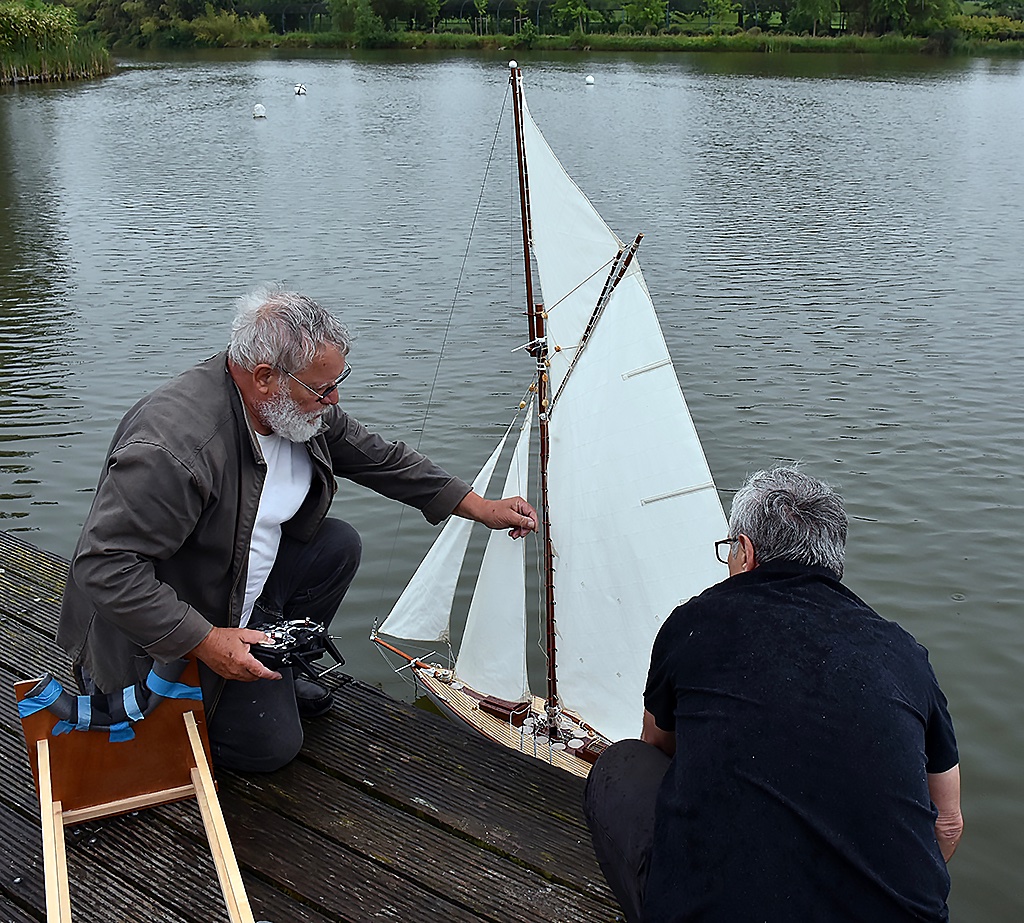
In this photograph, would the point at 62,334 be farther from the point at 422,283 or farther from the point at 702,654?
the point at 702,654

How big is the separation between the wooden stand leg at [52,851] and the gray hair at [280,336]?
4.39ft

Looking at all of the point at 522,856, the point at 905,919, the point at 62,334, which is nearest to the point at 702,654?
the point at 905,919

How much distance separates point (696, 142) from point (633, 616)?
74.6ft

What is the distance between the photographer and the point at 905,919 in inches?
81.8

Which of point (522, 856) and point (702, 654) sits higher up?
point (702, 654)

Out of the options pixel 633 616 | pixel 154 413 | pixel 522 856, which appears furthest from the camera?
pixel 633 616

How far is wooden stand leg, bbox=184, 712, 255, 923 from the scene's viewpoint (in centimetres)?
272

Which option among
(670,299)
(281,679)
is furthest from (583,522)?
(670,299)

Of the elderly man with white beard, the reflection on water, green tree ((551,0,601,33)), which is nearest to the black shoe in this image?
the elderly man with white beard

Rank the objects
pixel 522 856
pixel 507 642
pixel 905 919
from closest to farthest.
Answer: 1. pixel 905 919
2. pixel 522 856
3. pixel 507 642

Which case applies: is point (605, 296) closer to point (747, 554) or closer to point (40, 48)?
point (747, 554)

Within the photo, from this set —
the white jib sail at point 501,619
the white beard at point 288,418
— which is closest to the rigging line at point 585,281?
the white jib sail at point 501,619

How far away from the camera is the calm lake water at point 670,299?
710 cm

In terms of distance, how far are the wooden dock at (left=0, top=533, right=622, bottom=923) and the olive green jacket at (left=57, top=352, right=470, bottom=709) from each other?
0.47 meters
